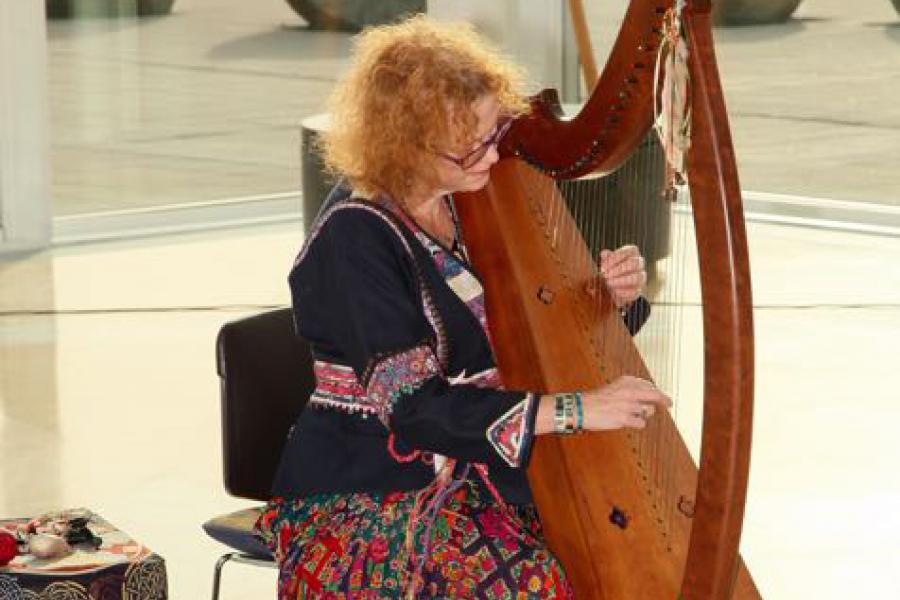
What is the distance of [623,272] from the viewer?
2785 millimetres

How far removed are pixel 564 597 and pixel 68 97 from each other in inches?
209

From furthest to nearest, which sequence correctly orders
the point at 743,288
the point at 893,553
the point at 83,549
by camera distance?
the point at 893,553 → the point at 83,549 → the point at 743,288

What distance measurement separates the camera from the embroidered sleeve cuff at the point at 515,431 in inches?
95.8

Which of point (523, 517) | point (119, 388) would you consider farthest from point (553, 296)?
point (119, 388)

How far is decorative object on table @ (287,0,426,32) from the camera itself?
308 inches

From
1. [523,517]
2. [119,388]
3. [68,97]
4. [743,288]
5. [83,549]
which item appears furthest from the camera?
[68,97]

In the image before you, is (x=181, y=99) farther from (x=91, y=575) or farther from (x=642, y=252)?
(x=91, y=575)

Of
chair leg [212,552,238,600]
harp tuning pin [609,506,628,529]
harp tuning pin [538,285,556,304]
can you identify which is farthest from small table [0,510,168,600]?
harp tuning pin [609,506,628,529]

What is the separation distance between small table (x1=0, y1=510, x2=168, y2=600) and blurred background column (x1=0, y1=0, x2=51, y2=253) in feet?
14.4

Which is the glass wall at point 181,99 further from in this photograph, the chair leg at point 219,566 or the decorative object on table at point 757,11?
the chair leg at point 219,566

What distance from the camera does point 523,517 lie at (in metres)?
2.64

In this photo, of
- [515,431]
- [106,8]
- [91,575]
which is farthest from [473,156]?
[106,8]

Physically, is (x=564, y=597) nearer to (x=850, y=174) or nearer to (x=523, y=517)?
(x=523, y=517)

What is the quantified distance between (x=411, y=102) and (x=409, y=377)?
0.37 m
